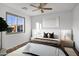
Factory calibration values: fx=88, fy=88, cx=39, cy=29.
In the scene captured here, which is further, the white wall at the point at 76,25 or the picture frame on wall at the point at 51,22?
the picture frame on wall at the point at 51,22

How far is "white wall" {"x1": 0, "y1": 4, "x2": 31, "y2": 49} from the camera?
1461 millimetres

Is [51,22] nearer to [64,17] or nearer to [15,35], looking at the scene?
[64,17]

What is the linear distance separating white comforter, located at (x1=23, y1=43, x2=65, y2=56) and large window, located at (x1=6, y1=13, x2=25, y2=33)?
0.36 m

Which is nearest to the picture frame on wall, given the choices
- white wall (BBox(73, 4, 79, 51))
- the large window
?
white wall (BBox(73, 4, 79, 51))

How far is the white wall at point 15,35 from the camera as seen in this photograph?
1.46m

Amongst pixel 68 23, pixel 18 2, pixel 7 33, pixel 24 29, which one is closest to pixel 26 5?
pixel 18 2

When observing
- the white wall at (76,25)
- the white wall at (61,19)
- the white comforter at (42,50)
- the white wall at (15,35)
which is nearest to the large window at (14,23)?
the white wall at (15,35)

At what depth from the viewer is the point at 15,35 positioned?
158cm

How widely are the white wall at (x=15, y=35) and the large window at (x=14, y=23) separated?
0.21ft

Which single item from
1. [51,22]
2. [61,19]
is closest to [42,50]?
[51,22]

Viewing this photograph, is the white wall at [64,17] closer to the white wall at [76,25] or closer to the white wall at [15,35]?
the white wall at [76,25]

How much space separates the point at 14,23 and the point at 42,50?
715mm

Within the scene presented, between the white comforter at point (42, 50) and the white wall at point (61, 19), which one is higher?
the white wall at point (61, 19)

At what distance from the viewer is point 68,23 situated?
1566 mm
